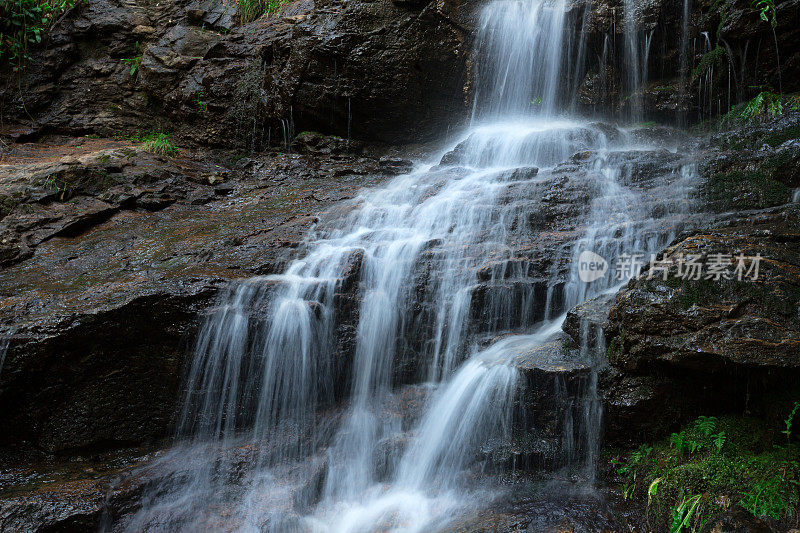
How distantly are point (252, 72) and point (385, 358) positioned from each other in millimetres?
7972

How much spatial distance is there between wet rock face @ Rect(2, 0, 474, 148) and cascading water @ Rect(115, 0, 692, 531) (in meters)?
3.95

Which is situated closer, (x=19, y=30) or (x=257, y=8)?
(x=19, y=30)

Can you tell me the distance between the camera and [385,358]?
5.37 meters

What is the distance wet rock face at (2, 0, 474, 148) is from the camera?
32.6ft

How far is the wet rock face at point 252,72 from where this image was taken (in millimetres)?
9938

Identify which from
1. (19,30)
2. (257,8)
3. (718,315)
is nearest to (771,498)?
(718,315)

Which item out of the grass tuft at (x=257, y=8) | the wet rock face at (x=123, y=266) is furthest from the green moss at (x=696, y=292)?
the grass tuft at (x=257, y=8)

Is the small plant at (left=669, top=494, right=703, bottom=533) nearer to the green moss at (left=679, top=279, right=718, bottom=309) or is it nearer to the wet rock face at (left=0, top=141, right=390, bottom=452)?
the green moss at (left=679, top=279, right=718, bottom=309)

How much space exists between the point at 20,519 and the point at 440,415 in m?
3.47

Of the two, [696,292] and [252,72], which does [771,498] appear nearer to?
[696,292]
